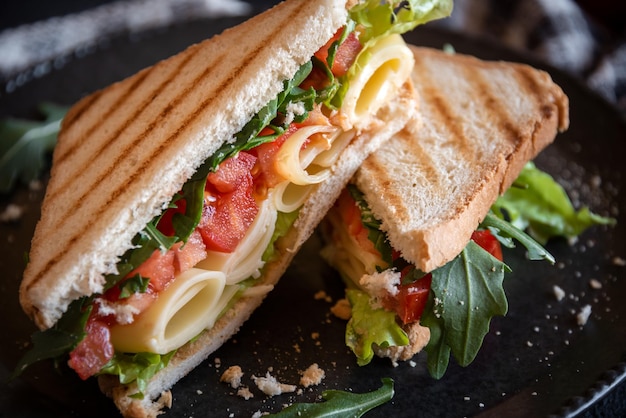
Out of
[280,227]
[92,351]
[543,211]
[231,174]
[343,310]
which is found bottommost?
[543,211]

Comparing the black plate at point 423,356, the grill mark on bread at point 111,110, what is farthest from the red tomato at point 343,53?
the black plate at point 423,356

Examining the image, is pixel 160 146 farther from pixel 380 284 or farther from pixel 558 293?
pixel 558 293

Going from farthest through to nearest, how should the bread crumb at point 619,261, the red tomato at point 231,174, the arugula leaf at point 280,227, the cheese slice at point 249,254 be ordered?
1. the bread crumb at point 619,261
2. the arugula leaf at point 280,227
3. the cheese slice at point 249,254
4. the red tomato at point 231,174

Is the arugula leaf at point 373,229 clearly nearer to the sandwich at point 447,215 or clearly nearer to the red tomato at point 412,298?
the sandwich at point 447,215

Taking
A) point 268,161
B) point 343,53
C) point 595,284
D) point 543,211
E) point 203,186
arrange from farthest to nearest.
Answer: point 543,211 → point 595,284 → point 343,53 → point 268,161 → point 203,186

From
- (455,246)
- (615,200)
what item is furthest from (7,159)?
(615,200)

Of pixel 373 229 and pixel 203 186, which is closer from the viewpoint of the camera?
pixel 203 186

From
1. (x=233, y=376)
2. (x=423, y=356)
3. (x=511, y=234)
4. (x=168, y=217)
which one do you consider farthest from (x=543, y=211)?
(x=168, y=217)
